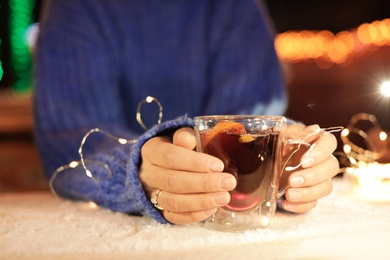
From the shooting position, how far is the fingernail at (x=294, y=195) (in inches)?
21.7

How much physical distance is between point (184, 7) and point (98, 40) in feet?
0.69

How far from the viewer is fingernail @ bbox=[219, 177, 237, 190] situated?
0.48 metres

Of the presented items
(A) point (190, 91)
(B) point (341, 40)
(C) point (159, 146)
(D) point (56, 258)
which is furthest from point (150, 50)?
(B) point (341, 40)

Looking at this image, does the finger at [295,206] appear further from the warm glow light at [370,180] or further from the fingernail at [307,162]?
the warm glow light at [370,180]

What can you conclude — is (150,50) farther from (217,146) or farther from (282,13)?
(282,13)

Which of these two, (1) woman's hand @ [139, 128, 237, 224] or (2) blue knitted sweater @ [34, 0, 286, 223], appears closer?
(1) woman's hand @ [139, 128, 237, 224]

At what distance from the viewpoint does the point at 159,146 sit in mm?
540

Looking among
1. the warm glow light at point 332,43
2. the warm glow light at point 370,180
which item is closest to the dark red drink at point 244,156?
the warm glow light at point 370,180

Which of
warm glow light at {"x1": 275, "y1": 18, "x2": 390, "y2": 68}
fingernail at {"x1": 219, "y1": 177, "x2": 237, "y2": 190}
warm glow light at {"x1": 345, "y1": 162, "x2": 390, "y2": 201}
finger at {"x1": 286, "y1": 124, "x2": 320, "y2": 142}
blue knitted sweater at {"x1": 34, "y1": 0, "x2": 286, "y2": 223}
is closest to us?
fingernail at {"x1": 219, "y1": 177, "x2": 237, "y2": 190}

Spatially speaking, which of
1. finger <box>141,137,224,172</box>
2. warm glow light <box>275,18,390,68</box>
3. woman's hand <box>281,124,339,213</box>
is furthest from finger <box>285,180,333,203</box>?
warm glow light <box>275,18,390,68</box>

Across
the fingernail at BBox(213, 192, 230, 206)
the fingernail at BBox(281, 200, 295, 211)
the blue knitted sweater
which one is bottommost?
the fingernail at BBox(281, 200, 295, 211)

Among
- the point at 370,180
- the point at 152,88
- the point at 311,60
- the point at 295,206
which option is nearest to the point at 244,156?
the point at 295,206

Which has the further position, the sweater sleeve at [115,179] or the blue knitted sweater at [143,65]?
the blue knitted sweater at [143,65]

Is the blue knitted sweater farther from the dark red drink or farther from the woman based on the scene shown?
the dark red drink
